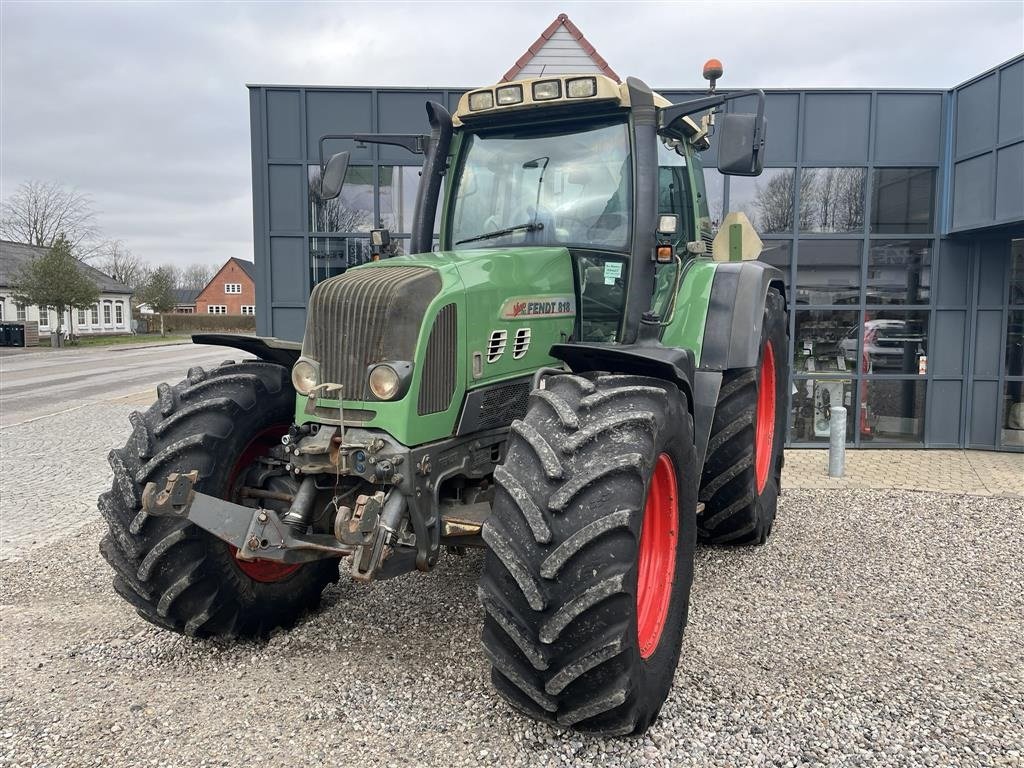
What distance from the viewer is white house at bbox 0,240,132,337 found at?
37.3 meters

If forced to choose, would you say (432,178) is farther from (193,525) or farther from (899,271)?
(899,271)

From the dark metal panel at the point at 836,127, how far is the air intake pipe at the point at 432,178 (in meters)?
6.39

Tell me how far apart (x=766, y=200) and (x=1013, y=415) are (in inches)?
154

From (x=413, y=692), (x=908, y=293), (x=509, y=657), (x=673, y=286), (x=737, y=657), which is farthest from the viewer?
(x=908, y=293)

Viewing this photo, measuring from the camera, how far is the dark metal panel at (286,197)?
9453 millimetres

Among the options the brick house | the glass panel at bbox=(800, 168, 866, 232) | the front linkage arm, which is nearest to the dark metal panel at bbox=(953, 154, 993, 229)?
the glass panel at bbox=(800, 168, 866, 232)

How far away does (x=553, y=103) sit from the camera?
3.80 m

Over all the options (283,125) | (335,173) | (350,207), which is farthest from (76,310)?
(335,173)

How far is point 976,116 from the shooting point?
8.55 m

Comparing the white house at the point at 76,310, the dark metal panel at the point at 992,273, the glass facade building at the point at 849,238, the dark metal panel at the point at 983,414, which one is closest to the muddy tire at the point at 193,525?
the glass facade building at the point at 849,238

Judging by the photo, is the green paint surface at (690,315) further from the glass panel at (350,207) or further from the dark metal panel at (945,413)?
the dark metal panel at (945,413)

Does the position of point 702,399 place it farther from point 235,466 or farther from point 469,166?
point 235,466

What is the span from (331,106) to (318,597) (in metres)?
7.06

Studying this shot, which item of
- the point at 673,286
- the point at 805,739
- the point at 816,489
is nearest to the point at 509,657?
the point at 805,739
